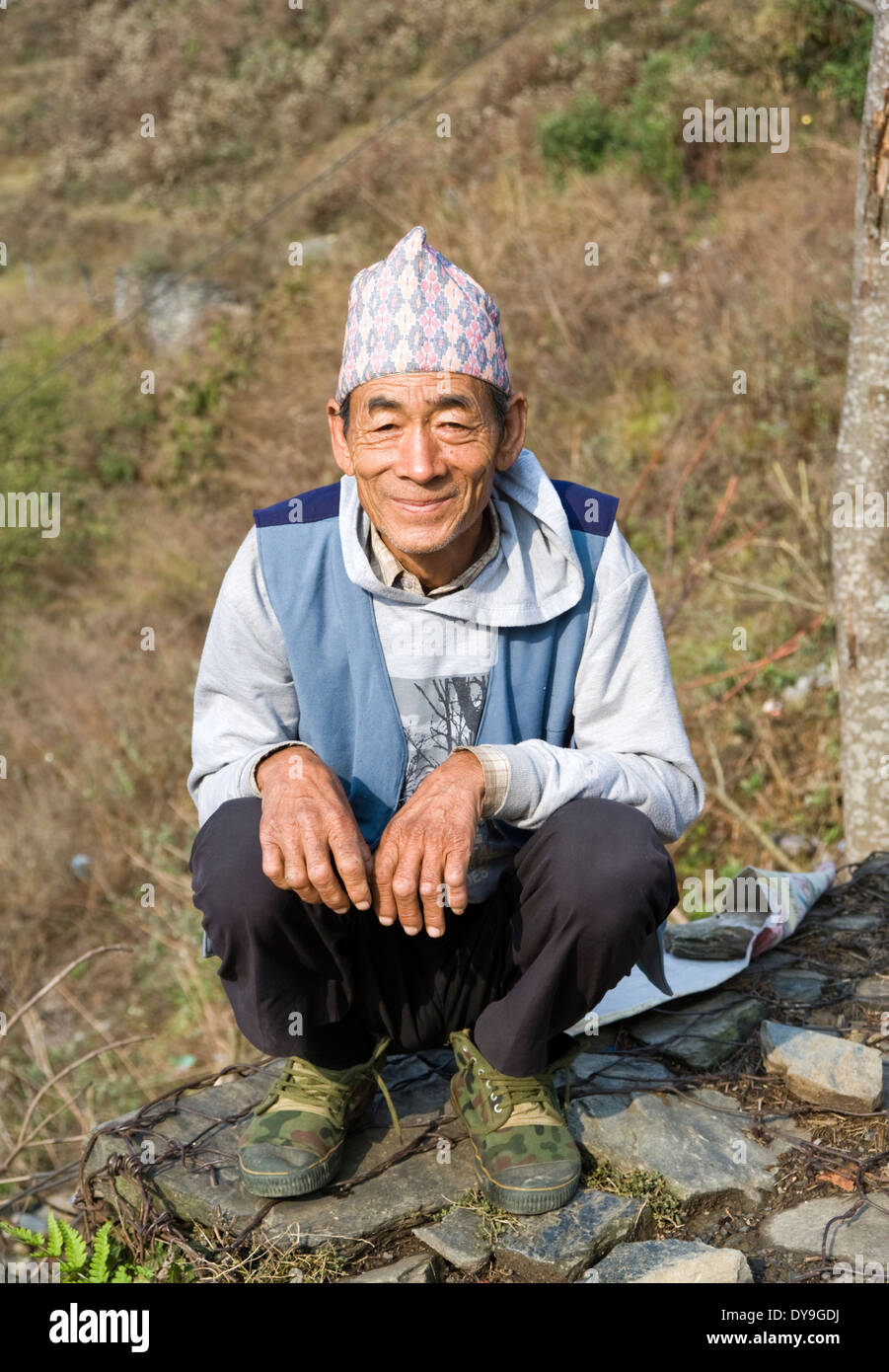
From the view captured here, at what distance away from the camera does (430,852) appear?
74.9 inches

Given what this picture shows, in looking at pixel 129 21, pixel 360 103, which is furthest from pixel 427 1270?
pixel 129 21

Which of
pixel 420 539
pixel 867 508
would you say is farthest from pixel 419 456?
pixel 867 508

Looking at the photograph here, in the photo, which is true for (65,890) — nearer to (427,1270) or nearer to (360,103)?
(427,1270)

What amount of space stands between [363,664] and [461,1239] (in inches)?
41.8

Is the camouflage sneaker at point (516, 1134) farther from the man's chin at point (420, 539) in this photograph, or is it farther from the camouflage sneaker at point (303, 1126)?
the man's chin at point (420, 539)

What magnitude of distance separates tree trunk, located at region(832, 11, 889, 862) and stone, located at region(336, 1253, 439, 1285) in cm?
268

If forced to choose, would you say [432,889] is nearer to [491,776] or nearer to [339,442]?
[491,776]

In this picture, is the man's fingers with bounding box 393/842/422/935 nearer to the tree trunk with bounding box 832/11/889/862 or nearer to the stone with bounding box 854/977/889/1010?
the stone with bounding box 854/977/889/1010

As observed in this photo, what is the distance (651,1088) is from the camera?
2541 mm

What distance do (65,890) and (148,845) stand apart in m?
0.85

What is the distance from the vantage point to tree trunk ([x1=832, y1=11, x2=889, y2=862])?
12.4 feet

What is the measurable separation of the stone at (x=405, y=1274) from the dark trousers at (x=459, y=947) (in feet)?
1.20

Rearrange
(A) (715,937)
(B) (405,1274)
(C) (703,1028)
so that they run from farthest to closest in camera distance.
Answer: (A) (715,937), (C) (703,1028), (B) (405,1274)

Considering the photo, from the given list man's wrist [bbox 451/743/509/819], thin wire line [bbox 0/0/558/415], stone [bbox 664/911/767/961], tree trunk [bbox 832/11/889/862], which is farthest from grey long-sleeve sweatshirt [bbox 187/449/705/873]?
thin wire line [bbox 0/0/558/415]
